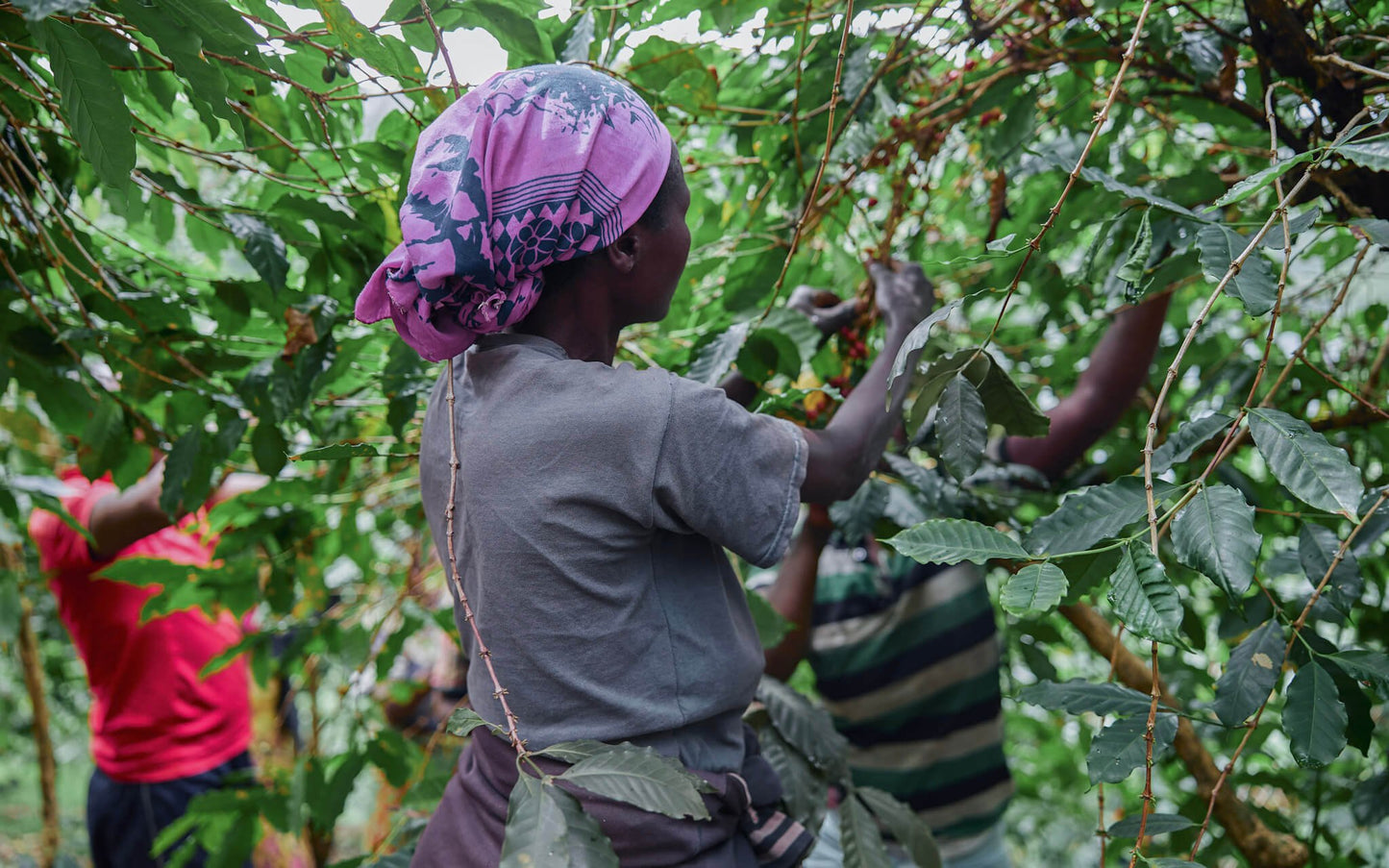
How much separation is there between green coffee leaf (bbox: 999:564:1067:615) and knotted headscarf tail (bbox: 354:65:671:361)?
534 mm

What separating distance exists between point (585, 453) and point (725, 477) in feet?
0.48

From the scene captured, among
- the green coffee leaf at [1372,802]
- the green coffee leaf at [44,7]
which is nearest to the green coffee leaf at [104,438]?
the green coffee leaf at [44,7]

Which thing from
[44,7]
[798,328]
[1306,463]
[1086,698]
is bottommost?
[1086,698]

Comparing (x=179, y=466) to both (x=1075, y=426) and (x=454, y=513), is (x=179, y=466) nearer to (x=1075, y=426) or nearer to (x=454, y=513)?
(x=454, y=513)

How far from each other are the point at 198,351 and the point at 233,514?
379 mm

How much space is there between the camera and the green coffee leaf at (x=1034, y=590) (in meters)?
0.83

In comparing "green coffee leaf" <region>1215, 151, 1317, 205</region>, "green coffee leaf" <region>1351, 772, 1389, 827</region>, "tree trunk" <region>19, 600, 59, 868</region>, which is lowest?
"tree trunk" <region>19, 600, 59, 868</region>

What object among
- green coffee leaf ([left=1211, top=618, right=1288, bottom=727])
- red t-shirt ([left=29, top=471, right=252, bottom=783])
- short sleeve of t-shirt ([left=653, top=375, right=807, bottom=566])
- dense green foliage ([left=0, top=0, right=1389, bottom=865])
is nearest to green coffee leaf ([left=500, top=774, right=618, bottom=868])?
dense green foliage ([left=0, top=0, right=1389, bottom=865])

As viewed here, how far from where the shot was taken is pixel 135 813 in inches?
110

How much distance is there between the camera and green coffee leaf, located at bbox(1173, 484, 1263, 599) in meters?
0.83

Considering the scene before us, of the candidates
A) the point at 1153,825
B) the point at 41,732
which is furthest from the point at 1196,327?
the point at 41,732

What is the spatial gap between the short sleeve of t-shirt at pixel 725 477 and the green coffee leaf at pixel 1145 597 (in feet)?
1.13

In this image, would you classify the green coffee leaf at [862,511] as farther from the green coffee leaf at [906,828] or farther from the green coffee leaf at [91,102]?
the green coffee leaf at [91,102]

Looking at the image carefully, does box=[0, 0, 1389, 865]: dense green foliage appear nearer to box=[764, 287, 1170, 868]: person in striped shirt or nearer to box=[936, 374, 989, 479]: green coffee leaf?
box=[936, 374, 989, 479]: green coffee leaf
